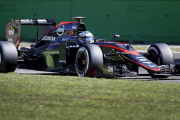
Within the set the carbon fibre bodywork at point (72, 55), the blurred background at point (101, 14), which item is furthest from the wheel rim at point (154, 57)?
the blurred background at point (101, 14)

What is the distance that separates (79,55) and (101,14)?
20.2 meters

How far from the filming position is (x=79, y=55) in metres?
12.2

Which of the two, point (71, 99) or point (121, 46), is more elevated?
point (121, 46)

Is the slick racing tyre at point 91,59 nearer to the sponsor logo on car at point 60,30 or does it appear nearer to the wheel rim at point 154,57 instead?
the wheel rim at point 154,57

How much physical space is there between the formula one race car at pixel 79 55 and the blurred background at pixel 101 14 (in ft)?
54.5

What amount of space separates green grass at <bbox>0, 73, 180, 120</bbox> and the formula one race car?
42.6 inches

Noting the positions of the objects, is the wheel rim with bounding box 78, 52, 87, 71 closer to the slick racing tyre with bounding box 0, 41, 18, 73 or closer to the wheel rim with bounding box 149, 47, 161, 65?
the slick racing tyre with bounding box 0, 41, 18, 73

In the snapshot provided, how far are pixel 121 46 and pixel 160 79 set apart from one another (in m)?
1.24

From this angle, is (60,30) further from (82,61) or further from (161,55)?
(161,55)

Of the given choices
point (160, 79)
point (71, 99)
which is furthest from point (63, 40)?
point (71, 99)

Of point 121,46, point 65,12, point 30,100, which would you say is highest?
point 65,12

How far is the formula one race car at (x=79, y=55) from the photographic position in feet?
38.1

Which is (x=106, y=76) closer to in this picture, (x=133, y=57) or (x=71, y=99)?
(x=133, y=57)

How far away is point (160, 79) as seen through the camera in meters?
12.1
